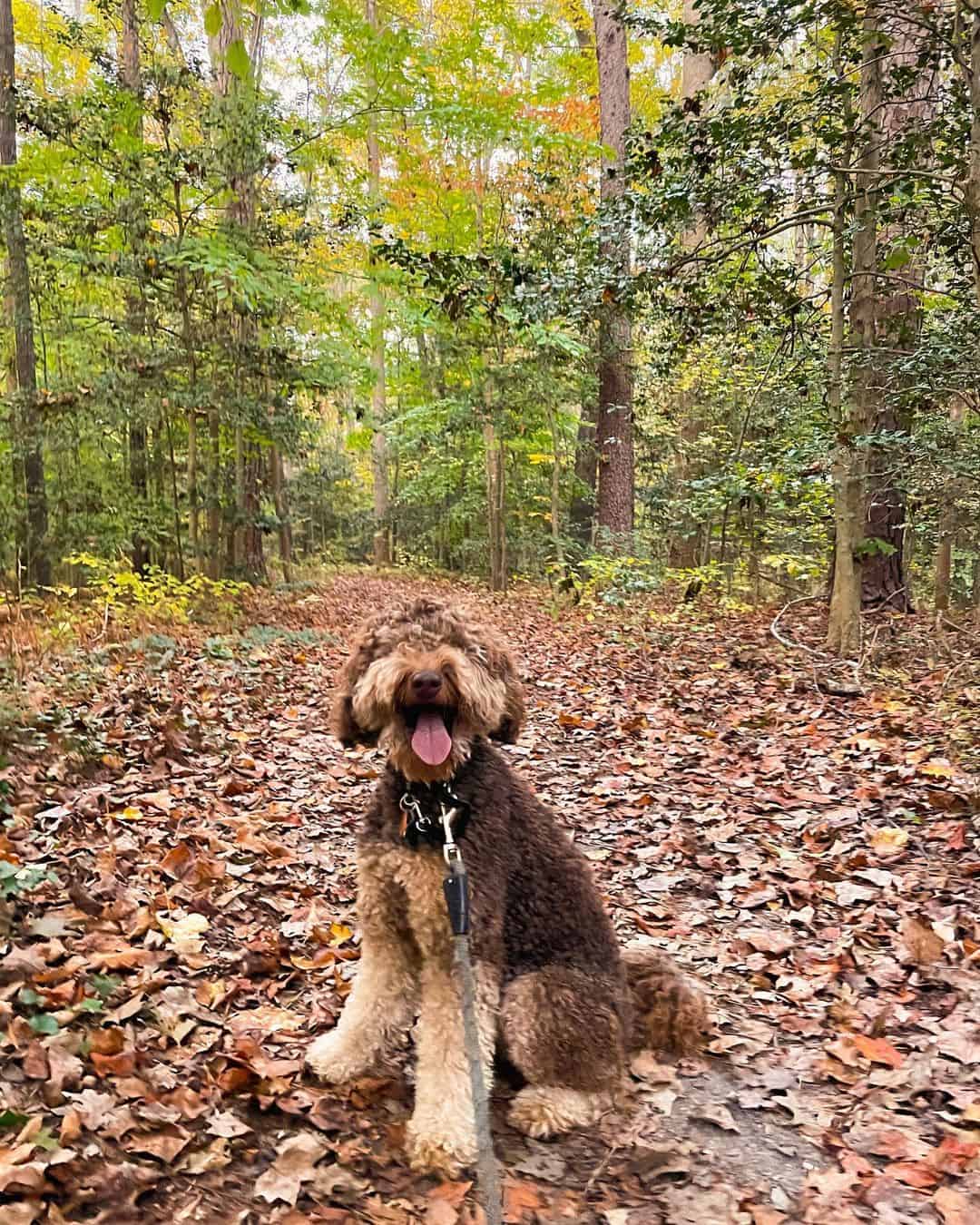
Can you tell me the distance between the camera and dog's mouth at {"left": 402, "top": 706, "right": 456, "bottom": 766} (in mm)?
2799

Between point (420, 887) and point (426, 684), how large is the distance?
2.34 feet

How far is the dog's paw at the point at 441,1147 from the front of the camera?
269 cm

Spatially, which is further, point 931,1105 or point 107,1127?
point 931,1105

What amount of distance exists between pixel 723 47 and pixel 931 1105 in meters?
7.57

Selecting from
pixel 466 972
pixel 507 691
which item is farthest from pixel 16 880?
pixel 507 691

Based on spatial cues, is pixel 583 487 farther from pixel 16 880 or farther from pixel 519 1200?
pixel 519 1200

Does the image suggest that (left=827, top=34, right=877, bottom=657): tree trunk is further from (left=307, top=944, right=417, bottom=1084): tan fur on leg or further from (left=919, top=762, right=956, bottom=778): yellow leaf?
(left=307, top=944, right=417, bottom=1084): tan fur on leg

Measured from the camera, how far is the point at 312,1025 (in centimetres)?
341

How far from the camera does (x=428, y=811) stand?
2906 millimetres

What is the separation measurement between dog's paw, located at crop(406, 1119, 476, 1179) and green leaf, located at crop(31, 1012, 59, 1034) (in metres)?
1.29

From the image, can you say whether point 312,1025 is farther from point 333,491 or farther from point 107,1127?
point 333,491

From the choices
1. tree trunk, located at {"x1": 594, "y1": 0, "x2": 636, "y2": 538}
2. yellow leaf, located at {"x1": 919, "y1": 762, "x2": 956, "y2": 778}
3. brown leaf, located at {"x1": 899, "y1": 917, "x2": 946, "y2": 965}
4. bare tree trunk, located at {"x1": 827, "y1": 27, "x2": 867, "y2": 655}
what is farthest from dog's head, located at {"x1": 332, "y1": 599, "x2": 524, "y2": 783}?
tree trunk, located at {"x1": 594, "y1": 0, "x2": 636, "y2": 538}

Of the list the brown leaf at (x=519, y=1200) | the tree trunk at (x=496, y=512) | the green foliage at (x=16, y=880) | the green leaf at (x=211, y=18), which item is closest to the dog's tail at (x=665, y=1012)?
the brown leaf at (x=519, y=1200)

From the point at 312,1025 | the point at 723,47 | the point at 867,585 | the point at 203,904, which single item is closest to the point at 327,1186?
the point at 312,1025
